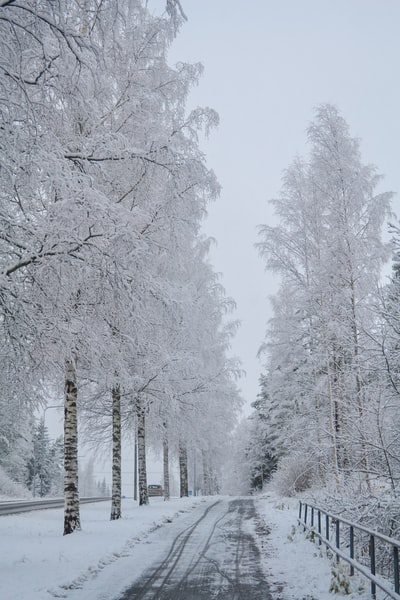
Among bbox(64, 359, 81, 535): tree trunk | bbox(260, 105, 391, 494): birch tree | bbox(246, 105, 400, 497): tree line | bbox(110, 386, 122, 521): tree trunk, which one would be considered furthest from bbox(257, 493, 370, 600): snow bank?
bbox(110, 386, 122, 521): tree trunk

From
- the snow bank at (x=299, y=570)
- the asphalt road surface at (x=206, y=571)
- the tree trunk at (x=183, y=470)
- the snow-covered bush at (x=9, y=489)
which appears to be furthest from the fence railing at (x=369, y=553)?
the snow-covered bush at (x=9, y=489)

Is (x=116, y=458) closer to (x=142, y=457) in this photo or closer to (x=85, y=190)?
(x=142, y=457)

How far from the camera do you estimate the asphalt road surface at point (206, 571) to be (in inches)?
256

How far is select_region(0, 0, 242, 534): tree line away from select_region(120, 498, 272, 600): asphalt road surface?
10.9ft

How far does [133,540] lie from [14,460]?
34511 mm

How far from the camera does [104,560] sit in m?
8.45

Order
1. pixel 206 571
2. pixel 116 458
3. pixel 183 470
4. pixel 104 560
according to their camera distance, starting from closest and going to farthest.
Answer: pixel 206 571 → pixel 104 560 → pixel 116 458 → pixel 183 470

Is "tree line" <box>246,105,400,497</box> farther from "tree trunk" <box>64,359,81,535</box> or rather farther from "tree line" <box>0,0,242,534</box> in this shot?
"tree trunk" <box>64,359,81,535</box>

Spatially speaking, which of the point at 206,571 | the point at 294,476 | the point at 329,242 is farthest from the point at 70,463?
the point at 294,476

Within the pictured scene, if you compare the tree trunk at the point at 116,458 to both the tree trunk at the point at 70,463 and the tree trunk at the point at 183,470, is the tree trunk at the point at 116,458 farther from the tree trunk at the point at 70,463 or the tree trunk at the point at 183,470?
the tree trunk at the point at 183,470

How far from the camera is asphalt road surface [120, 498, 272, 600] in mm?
→ 6496

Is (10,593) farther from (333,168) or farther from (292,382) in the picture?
(292,382)

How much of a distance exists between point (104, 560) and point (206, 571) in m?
1.90

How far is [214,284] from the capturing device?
24.9 metres
